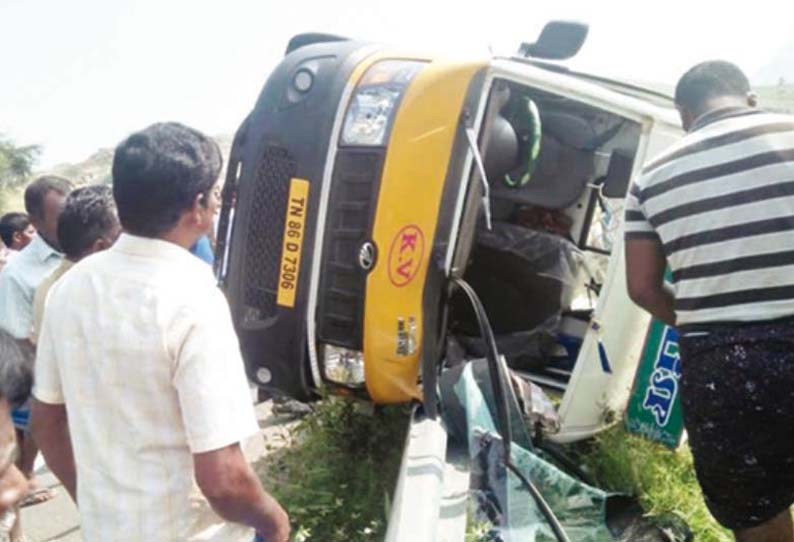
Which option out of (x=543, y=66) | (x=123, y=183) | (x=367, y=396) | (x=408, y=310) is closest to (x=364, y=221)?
(x=408, y=310)

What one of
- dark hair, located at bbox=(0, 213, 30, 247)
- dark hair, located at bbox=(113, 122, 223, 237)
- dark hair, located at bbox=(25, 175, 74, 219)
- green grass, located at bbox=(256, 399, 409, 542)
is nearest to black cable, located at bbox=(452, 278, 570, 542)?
green grass, located at bbox=(256, 399, 409, 542)

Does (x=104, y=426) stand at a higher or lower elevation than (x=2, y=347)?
lower

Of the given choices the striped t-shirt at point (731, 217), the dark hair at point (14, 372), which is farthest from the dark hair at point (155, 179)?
the striped t-shirt at point (731, 217)

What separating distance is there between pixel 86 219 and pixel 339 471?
68.0 inches

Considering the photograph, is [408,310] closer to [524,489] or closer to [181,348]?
[524,489]

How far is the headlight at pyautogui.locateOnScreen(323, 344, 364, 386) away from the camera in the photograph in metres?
3.75

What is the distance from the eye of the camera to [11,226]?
215 inches

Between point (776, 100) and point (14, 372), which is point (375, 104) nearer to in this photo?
point (14, 372)

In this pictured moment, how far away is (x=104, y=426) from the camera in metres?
1.80

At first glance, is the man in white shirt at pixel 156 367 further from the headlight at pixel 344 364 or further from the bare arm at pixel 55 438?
the headlight at pixel 344 364

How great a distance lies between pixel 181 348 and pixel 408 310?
201 centimetres

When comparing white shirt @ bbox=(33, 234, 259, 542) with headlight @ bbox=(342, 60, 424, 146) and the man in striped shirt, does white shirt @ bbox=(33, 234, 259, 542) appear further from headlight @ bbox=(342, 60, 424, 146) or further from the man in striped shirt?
headlight @ bbox=(342, 60, 424, 146)

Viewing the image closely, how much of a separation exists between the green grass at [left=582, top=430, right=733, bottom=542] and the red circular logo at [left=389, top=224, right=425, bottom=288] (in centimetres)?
109

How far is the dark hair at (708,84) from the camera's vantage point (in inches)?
105
